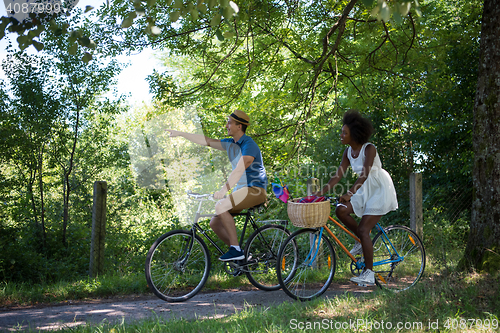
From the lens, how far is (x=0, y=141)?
24.2 ft

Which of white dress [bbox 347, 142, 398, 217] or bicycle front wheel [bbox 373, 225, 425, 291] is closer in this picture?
white dress [bbox 347, 142, 398, 217]

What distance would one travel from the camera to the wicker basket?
4.07 m

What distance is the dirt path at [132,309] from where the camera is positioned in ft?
13.2

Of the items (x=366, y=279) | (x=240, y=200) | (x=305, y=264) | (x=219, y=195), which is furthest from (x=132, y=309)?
(x=366, y=279)

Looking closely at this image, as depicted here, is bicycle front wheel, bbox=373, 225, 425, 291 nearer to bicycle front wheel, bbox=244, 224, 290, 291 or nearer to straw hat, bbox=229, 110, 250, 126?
bicycle front wheel, bbox=244, 224, 290, 291

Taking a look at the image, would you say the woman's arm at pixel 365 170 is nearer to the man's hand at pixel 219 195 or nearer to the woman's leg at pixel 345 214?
the woman's leg at pixel 345 214

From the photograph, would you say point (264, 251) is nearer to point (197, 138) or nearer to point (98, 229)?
point (197, 138)

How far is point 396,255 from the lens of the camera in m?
4.99

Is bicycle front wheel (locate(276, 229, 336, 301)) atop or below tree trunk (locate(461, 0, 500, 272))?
below

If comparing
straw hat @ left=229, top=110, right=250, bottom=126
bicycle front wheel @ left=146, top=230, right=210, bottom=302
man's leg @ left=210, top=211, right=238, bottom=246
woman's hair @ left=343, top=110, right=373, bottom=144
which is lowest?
bicycle front wheel @ left=146, top=230, right=210, bottom=302

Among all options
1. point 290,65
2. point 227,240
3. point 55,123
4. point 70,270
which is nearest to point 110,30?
point 55,123

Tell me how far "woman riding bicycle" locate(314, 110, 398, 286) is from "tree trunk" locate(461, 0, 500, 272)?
134 cm

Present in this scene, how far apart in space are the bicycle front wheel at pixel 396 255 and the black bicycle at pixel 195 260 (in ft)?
4.03

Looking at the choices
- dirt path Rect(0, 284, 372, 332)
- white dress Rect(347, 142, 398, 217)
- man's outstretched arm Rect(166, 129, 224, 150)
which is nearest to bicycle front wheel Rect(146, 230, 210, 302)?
dirt path Rect(0, 284, 372, 332)
